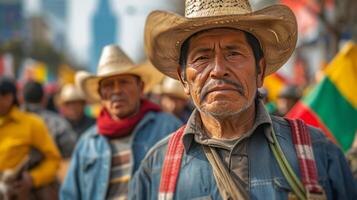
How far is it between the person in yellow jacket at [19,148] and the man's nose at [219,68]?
3.73 metres

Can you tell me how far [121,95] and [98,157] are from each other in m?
0.53

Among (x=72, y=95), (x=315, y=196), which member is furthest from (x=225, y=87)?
(x=72, y=95)

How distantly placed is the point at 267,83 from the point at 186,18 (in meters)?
8.95

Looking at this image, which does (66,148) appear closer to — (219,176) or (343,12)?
(219,176)

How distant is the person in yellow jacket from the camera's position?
21.4 feet

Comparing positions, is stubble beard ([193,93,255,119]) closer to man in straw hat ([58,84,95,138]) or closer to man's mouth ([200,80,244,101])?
man's mouth ([200,80,244,101])

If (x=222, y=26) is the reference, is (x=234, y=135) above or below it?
below

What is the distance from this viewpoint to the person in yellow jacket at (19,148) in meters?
6.51

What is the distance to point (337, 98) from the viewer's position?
7.19m

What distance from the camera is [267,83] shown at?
39.5 feet

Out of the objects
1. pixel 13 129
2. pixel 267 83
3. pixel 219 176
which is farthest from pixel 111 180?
pixel 267 83

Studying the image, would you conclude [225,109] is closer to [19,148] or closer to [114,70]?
[114,70]

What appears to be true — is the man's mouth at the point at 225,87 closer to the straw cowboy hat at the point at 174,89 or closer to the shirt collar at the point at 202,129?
the shirt collar at the point at 202,129

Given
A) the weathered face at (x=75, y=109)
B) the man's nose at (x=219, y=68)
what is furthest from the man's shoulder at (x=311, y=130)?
the weathered face at (x=75, y=109)
